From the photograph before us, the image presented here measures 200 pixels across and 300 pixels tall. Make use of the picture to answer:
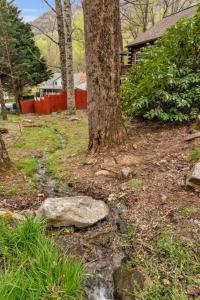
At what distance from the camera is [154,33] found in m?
18.0

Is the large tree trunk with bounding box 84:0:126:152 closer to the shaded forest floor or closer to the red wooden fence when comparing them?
the shaded forest floor

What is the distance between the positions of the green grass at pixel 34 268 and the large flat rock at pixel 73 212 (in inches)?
16.1

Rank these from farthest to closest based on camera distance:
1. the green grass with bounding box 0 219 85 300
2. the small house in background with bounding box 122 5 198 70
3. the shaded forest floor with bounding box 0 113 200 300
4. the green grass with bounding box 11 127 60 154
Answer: the small house in background with bounding box 122 5 198 70 → the green grass with bounding box 11 127 60 154 → the shaded forest floor with bounding box 0 113 200 300 → the green grass with bounding box 0 219 85 300

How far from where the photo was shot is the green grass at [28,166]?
5805mm

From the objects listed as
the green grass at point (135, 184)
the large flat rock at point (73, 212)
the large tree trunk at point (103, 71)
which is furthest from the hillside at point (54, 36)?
the large flat rock at point (73, 212)

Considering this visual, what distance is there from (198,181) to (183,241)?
1039 mm

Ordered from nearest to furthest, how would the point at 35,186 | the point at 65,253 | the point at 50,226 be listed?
1. the point at 65,253
2. the point at 50,226
3. the point at 35,186

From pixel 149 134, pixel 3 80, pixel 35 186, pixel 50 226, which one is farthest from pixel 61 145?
pixel 3 80

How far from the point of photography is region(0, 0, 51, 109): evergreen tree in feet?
69.3

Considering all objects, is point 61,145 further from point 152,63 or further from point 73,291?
point 73,291

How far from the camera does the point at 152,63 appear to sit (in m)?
6.78

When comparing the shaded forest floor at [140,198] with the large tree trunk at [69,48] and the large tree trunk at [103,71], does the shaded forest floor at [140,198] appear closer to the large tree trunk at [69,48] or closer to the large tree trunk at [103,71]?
the large tree trunk at [103,71]

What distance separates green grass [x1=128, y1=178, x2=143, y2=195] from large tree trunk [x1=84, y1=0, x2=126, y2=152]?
1273 mm

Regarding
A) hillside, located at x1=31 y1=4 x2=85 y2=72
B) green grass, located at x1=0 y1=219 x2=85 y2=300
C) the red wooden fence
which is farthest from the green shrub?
the red wooden fence
